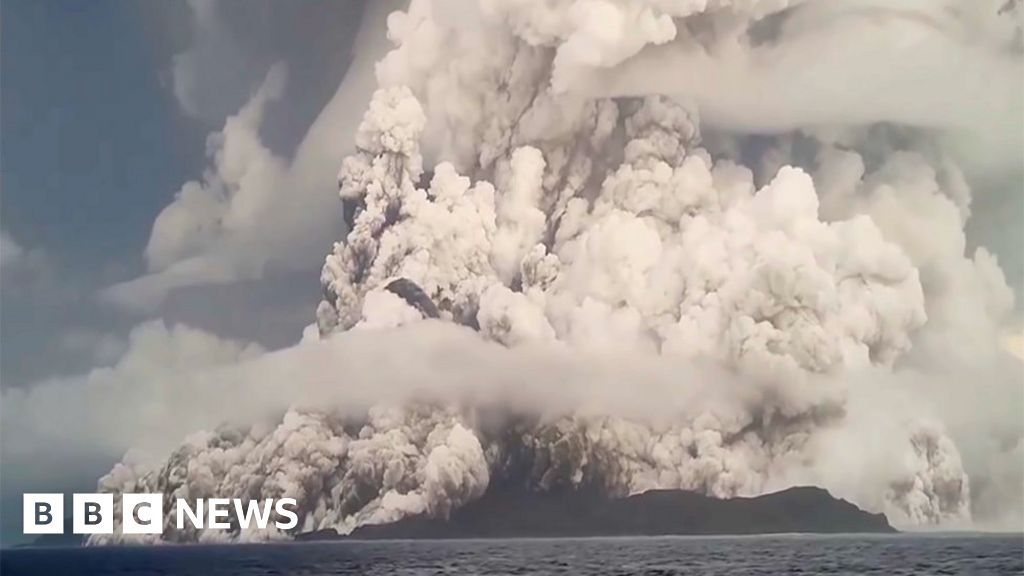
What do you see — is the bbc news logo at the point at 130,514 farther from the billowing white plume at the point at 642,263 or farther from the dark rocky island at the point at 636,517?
the dark rocky island at the point at 636,517

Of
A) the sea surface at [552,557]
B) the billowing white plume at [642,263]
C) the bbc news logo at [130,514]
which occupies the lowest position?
the sea surface at [552,557]

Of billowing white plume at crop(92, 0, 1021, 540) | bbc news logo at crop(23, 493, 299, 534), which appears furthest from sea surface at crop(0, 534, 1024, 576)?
billowing white plume at crop(92, 0, 1021, 540)

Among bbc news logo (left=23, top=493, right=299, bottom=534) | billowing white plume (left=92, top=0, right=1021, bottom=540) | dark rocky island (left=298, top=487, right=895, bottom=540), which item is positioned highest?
billowing white plume (left=92, top=0, right=1021, bottom=540)

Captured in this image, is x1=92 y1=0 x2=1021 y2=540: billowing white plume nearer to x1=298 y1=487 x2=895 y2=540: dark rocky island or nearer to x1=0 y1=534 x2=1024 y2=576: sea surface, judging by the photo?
x1=298 y1=487 x2=895 y2=540: dark rocky island

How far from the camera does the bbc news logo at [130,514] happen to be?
11008mm

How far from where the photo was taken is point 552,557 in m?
11.4

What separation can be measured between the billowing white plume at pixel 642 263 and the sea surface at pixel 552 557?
321mm

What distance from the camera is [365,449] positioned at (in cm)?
1128

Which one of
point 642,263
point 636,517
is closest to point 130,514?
point 636,517

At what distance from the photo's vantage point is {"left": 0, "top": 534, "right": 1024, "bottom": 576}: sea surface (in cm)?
1103

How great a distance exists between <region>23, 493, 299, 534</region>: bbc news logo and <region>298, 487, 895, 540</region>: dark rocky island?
65 cm

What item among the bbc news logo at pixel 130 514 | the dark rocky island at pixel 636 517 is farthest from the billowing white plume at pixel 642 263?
the bbc news logo at pixel 130 514

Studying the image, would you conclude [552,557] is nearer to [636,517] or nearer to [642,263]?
[636,517]

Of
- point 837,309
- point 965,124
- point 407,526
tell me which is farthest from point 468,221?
point 965,124
